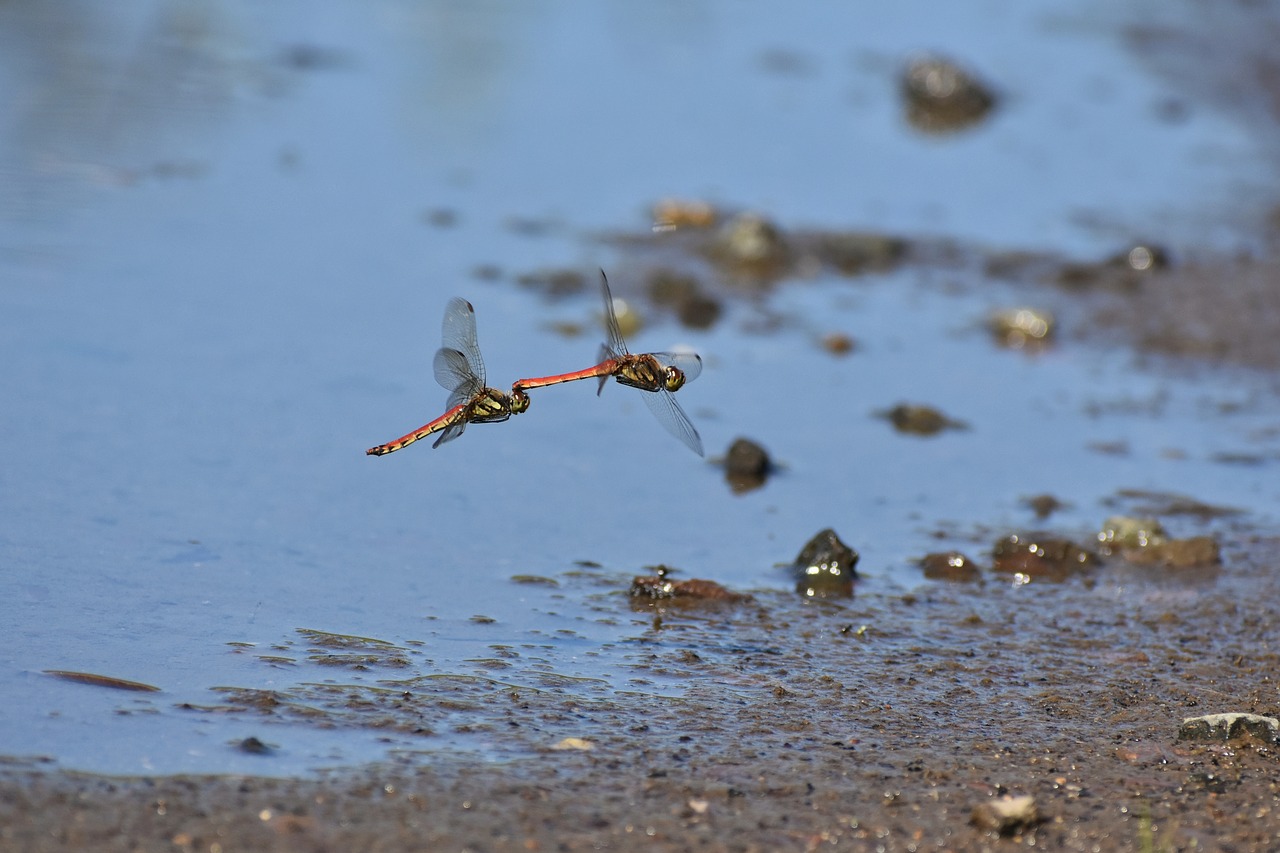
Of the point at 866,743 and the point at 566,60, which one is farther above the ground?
the point at 566,60

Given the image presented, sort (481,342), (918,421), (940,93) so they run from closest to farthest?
(918,421) → (481,342) → (940,93)

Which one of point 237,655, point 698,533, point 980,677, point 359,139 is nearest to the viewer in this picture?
point 237,655

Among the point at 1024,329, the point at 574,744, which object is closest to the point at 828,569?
the point at 574,744

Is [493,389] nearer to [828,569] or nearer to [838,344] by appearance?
[828,569]

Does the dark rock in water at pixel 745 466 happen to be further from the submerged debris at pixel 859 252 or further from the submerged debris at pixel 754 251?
the submerged debris at pixel 859 252

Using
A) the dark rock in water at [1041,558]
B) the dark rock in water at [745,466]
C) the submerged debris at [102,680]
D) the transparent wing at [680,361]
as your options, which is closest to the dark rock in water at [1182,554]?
the dark rock in water at [1041,558]

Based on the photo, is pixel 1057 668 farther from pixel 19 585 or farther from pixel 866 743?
pixel 19 585

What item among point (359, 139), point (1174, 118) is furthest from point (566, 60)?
point (1174, 118)
